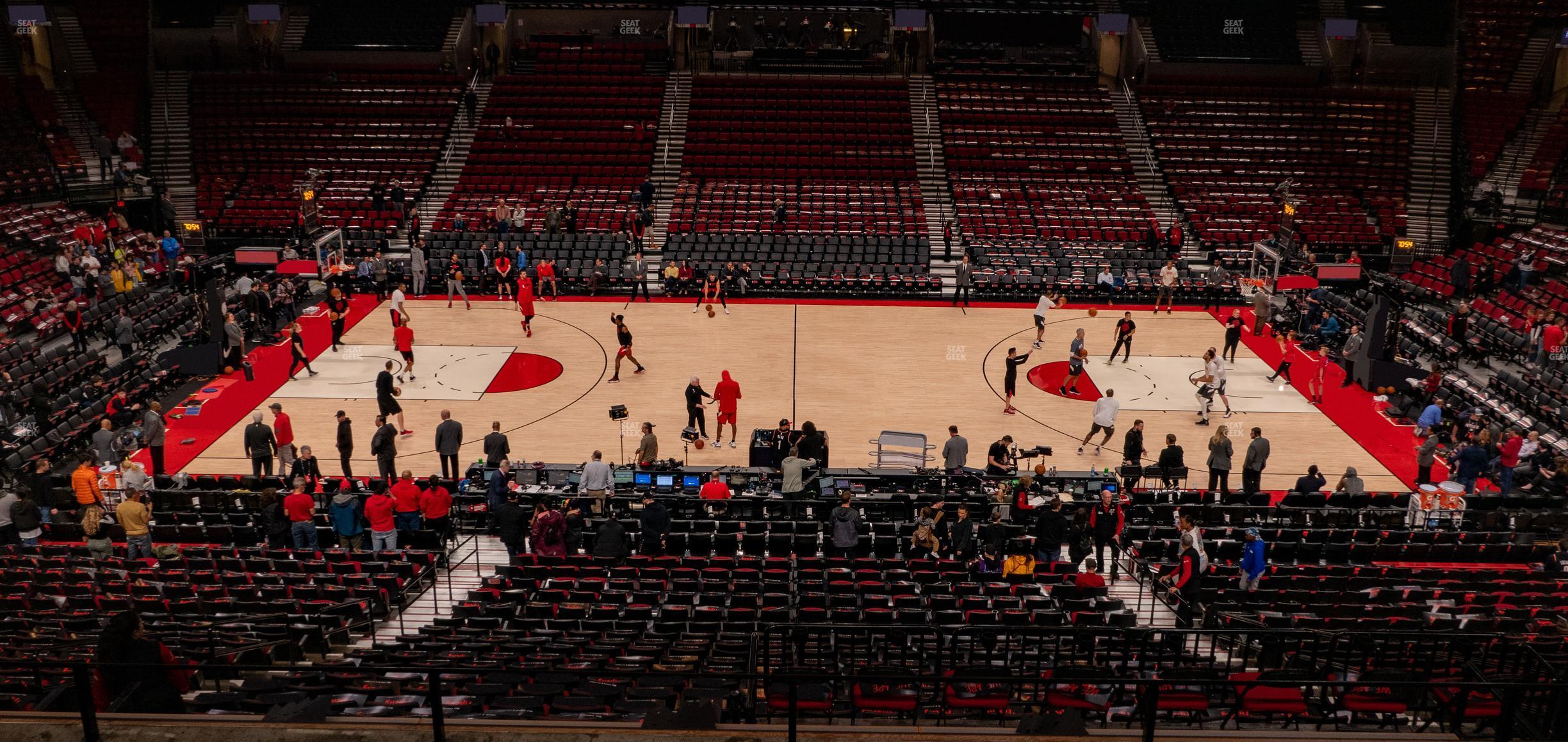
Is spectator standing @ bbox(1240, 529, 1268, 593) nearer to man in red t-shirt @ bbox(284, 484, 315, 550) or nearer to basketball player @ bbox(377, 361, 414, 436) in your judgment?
man in red t-shirt @ bbox(284, 484, 315, 550)

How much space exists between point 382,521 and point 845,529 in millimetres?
6194

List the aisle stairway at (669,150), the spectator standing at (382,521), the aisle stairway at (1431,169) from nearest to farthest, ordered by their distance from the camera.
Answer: the spectator standing at (382,521) → the aisle stairway at (669,150) → the aisle stairway at (1431,169)

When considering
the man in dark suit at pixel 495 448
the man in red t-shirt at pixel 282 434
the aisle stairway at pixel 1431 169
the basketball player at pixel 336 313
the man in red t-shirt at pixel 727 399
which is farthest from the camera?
the aisle stairway at pixel 1431 169

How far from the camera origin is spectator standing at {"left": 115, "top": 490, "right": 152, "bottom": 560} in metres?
15.5

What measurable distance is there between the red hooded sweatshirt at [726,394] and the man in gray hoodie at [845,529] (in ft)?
18.4

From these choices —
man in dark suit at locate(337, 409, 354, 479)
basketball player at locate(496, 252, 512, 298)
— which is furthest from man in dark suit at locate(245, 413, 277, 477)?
basketball player at locate(496, 252, 512, 298)

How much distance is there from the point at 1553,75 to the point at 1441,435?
2408 centimetres

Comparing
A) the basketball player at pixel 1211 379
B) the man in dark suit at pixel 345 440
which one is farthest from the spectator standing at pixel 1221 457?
the man in dark suit at pixel 345 440

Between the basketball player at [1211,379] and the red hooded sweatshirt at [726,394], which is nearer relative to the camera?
the red hooded sweatshirt at [726,394]

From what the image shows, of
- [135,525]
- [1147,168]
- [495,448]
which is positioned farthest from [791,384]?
[1147,168]

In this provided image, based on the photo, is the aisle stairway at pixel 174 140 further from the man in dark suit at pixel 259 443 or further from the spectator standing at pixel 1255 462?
the spectator standing at pixel 1255 462

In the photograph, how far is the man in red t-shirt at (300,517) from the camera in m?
15.6

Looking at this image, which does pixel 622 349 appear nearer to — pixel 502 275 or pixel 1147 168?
pixel 502 275

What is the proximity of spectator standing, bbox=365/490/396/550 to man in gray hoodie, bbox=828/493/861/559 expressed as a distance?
5927 mm
